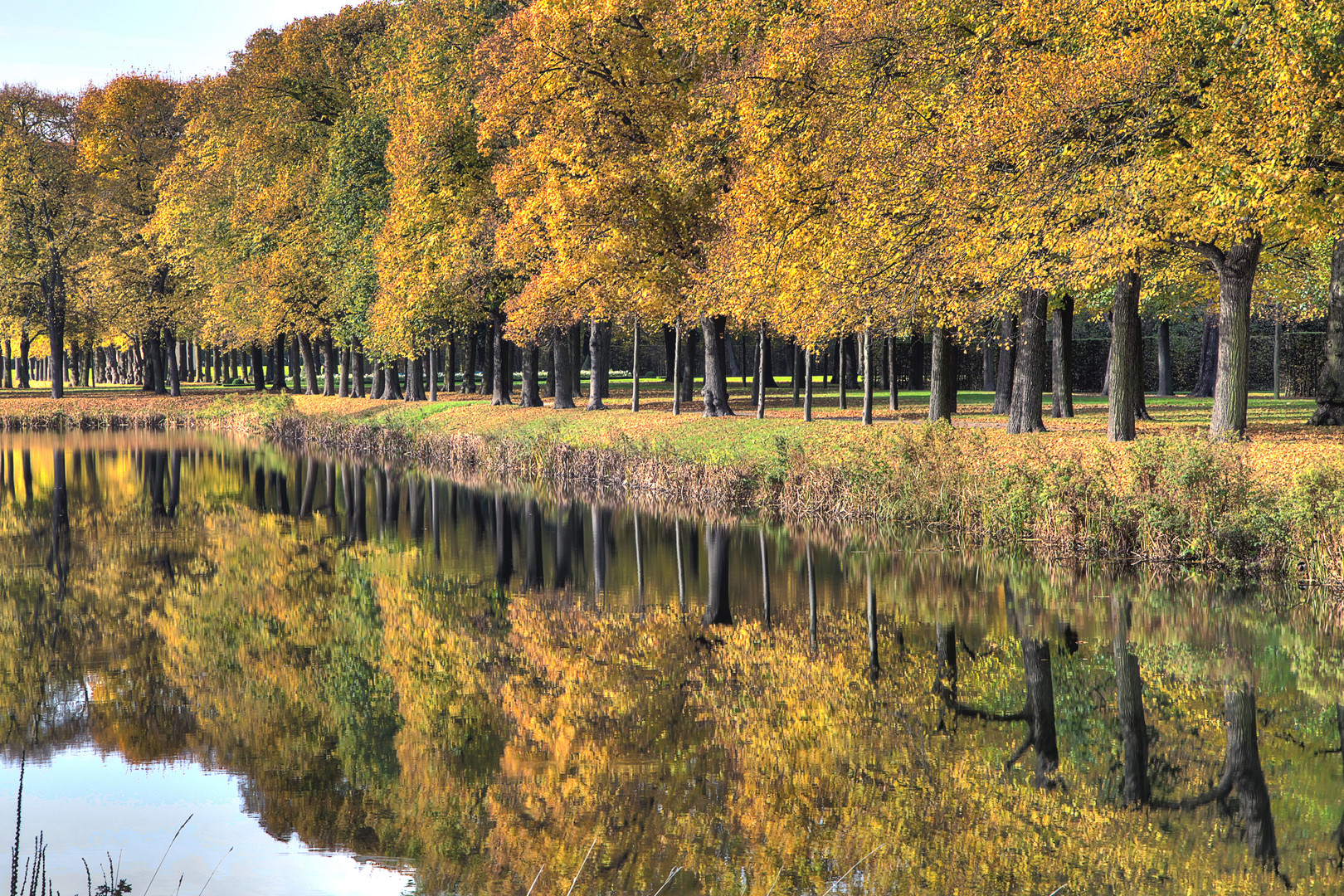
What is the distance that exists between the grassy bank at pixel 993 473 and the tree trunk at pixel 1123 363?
1.11 metres

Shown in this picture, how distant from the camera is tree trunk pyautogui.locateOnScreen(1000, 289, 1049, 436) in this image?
24641 mm

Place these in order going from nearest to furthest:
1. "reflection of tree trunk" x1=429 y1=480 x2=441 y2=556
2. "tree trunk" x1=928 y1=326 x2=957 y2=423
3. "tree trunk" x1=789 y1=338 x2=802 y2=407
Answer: "reflection of tree trunk" x1=429 y1=480 x2=441 y2=556
"tree trunk" x1=928 y1=326 x2=957 y2=423
"tree trunk" x1=789 y1=338 x2=802 y2=407

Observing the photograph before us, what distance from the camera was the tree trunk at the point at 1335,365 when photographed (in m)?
21.2

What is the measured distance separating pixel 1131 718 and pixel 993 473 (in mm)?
8428

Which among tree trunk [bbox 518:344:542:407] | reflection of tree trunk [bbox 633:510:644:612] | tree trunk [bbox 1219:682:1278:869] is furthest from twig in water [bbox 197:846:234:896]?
tree trunk [bbox 518:344:542:407]

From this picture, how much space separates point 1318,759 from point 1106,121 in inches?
498

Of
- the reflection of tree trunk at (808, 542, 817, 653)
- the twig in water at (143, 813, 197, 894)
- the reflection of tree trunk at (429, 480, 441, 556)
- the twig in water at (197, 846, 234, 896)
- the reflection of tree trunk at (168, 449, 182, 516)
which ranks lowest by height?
the twig in water at (197, 846, 234, 896)

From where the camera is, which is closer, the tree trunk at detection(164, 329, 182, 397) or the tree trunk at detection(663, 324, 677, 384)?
the tree trunk at detection(663, 324, 677, 384)

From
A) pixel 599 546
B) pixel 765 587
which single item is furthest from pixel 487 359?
pixel 765 587

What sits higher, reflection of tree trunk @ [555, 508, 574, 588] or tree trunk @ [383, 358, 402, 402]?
tree trunk @ [383, 358, 402, 402]

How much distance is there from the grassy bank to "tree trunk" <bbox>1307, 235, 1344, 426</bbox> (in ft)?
1.91

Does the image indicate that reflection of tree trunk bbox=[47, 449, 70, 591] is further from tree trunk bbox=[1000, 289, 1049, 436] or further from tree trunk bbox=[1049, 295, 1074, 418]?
tree trunk bbox=[1049, 295, 1074, 418]

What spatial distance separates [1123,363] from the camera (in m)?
22.2

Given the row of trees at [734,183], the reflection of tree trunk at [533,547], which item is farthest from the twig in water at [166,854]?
the row of trees at [734,183]
